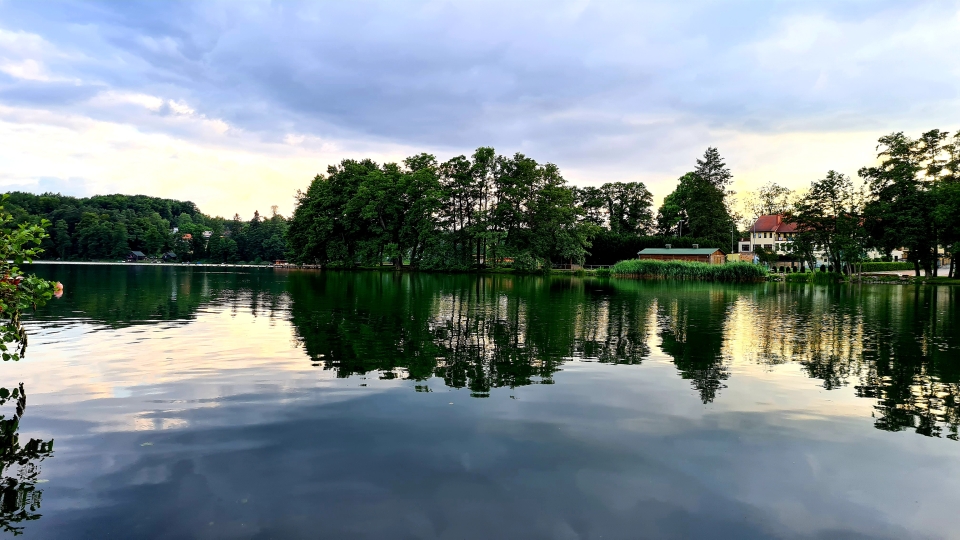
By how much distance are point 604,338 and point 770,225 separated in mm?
134073

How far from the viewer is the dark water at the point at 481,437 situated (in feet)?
20.4

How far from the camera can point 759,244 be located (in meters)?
136

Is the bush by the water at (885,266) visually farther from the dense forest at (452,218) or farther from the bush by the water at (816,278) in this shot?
the bush by the water at (816,278)

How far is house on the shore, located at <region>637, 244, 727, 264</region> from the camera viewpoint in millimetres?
101875

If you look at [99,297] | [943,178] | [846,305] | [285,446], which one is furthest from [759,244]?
[285,446]

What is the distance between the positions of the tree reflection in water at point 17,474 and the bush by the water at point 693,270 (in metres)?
77.1

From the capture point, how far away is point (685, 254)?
4055 inches

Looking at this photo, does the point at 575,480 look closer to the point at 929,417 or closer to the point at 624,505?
the point at 624,505

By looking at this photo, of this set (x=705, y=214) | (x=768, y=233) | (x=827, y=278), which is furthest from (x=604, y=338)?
(x=768, y=233)

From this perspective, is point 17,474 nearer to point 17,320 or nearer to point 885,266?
point 17,320

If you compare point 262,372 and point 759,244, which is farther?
point 759,244

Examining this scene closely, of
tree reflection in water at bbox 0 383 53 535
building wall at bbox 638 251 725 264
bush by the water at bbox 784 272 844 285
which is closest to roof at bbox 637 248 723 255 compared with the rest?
building wall at bbox 638 251 725 264

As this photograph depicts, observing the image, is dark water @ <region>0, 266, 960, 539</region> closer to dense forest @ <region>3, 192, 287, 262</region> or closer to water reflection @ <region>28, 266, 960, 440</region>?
water reflection @ <region>28, 266, 960, 440</region>

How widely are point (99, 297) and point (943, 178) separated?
10271cm
